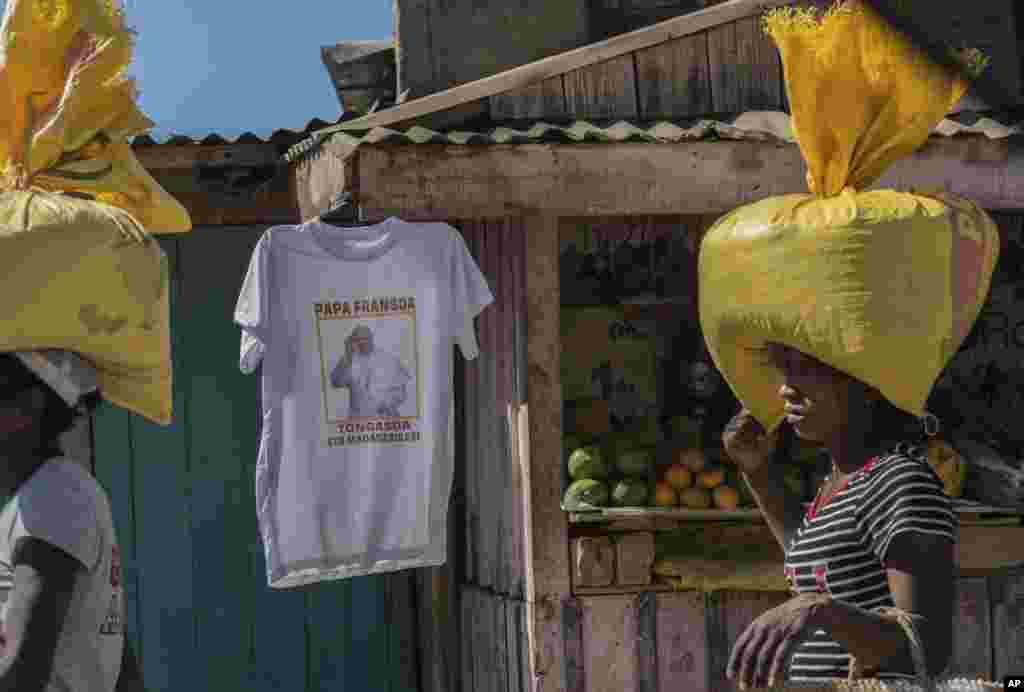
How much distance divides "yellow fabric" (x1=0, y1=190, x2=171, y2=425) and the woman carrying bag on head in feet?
4.08

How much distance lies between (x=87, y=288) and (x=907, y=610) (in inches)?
66.2

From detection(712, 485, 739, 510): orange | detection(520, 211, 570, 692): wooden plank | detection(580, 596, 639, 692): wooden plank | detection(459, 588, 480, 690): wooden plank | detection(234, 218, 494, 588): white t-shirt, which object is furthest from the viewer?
detection(459, 588, 480, 690): wooden plank

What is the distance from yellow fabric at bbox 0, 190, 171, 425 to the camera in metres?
3.11

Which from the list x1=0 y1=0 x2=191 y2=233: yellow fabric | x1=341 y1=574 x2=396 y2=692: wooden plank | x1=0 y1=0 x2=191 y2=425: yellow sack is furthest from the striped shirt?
x1=341 y1=574 x2=396 y2=692: wooden plank

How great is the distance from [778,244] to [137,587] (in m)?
5.28

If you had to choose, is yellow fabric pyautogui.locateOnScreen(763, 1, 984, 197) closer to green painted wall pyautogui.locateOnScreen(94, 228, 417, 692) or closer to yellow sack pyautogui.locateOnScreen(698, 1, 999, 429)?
yellow sack pyautogui.locateOnScreen(698, 1, 999, 429)

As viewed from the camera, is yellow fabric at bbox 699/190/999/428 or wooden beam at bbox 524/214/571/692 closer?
yellow fabric at bbox 699/190/999/428

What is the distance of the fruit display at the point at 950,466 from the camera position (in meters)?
6.69

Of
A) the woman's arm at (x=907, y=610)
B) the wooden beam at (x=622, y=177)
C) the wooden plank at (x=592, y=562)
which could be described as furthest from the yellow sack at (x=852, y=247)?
the wooden plank at (x=592, y=562)

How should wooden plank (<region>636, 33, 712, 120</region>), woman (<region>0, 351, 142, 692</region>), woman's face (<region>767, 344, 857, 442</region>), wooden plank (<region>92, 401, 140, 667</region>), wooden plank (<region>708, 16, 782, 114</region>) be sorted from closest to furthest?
woman (<region>0, 351, 142, 692</region>) < woman's face (<region>767, 344, 857, 442</region>) < wooden plank (<region>636, 33, 712, 120</region>) < wooden plank (<region>708, 16, 782, 114</region>) < wooden plank (<region>92, 401, 140, 667</region>)

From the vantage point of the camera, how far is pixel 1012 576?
667 cm

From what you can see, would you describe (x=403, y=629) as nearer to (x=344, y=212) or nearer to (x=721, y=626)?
(x=721, y=626)

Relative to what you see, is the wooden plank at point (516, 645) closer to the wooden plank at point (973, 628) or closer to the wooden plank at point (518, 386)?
the wooden plank at point (518, 386)

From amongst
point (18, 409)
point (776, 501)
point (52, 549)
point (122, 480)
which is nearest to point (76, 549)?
point (52, 549)
